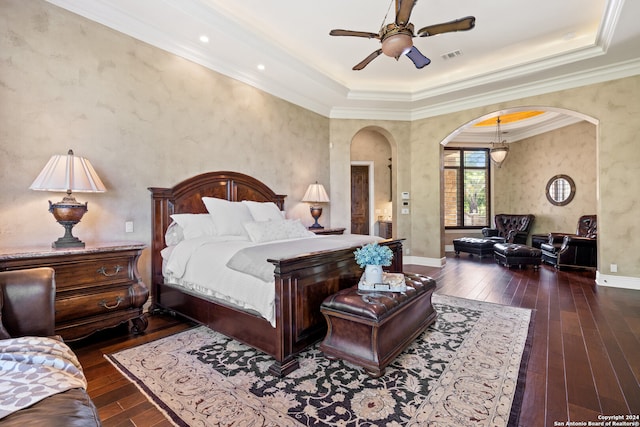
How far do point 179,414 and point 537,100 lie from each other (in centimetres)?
635

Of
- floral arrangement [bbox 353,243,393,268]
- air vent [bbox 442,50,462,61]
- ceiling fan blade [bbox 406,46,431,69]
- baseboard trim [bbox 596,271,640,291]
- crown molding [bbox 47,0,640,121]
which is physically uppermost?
air vent [bbox 442,50,462,61]

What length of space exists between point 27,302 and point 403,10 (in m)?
3.31

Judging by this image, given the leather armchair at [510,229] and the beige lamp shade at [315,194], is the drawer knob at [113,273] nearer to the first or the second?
the beige lamp shade at [315,194]

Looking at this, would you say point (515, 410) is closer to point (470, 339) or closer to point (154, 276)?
point (470, 339)

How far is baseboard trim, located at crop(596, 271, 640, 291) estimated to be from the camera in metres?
4.28

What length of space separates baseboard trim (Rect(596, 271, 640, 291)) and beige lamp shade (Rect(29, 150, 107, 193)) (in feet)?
21.9

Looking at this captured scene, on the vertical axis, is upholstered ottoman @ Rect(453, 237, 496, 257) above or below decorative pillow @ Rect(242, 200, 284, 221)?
below

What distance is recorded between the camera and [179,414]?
1.71 metres

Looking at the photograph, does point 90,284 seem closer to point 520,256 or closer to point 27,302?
point 27,302

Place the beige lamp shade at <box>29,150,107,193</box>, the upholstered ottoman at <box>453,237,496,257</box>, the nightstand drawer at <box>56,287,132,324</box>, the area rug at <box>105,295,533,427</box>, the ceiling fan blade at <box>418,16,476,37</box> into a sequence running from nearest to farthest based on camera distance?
the area rug at <box>105,295,533,427</box>, the nightstand drawer at <box>56,287,132,324</box>, the beige lamp shade at <box>29,150,107,193</box>, the ceiling fan blade at <box>418,16,476,37</box>, the upholstered ottoman at <box>453,237,496,257</box>

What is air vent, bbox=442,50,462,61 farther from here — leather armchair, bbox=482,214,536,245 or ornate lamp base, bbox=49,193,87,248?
ornate lamp base, bbox=49,193,87,248

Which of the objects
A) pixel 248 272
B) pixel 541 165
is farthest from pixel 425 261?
pixel 248 272

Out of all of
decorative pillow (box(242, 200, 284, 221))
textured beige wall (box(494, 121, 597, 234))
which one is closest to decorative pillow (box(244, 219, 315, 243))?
decorative pillow (box(242, 200, 284, 221))

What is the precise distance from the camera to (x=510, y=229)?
780cm
